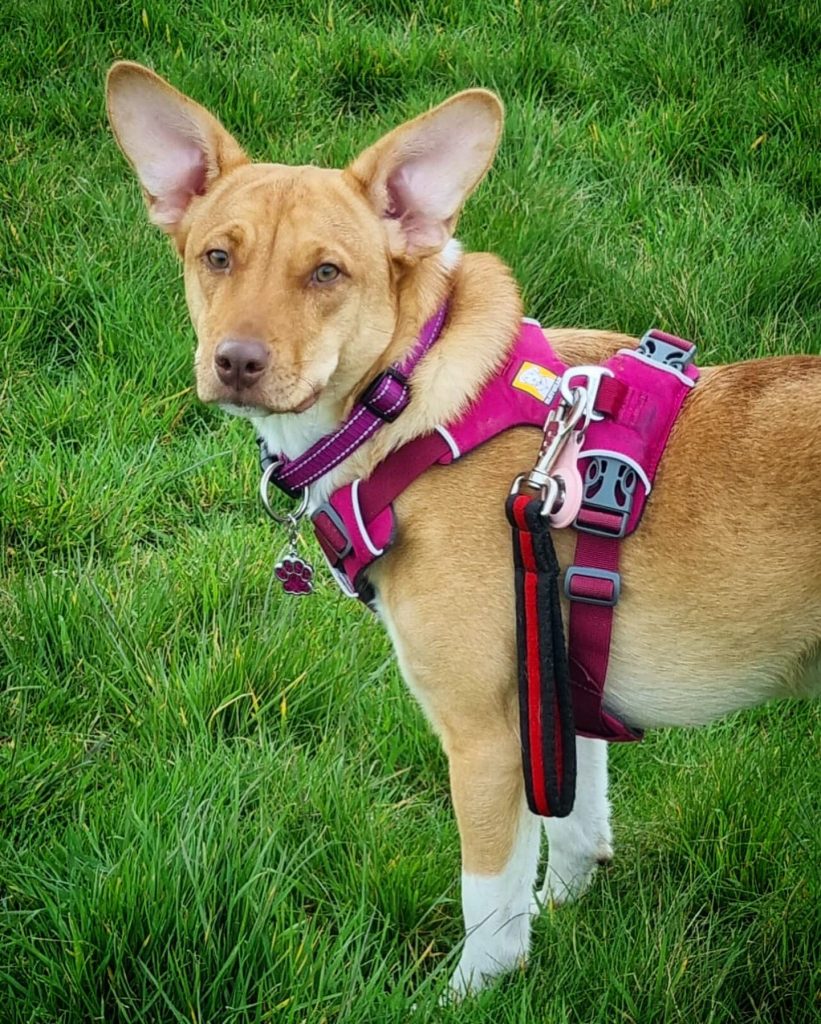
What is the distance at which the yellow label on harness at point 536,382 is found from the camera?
301 cm

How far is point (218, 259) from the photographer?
309cm

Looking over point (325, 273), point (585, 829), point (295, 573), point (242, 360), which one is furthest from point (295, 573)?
point (585, 829)

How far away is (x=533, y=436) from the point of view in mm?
3039

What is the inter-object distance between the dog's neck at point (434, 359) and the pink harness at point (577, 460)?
3cm

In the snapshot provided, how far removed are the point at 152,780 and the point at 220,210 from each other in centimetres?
145

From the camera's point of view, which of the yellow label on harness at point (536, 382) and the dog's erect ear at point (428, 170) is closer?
the yellow label on harness at point (536, 382)

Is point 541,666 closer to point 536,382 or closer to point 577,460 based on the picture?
point 577,460

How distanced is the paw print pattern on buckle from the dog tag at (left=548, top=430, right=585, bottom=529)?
694 mm

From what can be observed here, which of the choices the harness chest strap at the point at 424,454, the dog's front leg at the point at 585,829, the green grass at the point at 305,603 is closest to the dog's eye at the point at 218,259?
the harness chest strap at the point at 424,454

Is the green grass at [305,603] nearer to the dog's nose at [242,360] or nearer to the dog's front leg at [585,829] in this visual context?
the dog's front leg at [585,829]

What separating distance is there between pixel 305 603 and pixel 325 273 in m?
1.36

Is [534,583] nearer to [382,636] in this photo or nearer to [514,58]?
[382,636]

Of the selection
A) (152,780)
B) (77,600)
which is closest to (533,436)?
(152,780)

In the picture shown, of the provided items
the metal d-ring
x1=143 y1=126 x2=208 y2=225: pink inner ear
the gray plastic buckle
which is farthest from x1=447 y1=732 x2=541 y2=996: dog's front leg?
x1=143 y1=126 x2=208 y2=225: pink inner ear
